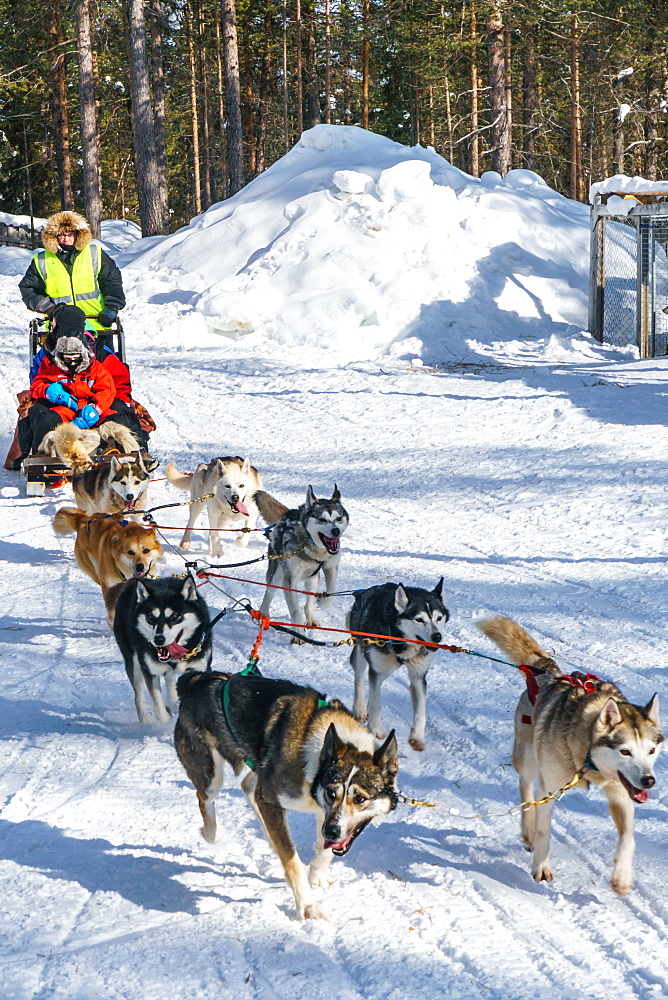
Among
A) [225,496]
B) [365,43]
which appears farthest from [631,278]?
[365,43]

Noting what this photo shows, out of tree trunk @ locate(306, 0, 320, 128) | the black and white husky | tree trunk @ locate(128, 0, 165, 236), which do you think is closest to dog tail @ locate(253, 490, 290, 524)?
the black and white husky

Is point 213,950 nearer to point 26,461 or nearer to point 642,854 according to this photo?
point 642,854

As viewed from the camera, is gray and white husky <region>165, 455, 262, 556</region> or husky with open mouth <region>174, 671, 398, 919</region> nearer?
husky with open mouth <region>174, 671, 398, 919</region>

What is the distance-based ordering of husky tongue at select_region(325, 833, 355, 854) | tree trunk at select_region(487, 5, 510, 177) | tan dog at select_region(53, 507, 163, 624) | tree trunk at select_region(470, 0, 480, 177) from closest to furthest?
1. husky tongue at select_region(325, 833, 355, 854)
2. tan dog at select_region(53, 507, 163, 624)
3. tree trunk at select_region(487, 5, 510, 177)
4. tree trunk at select_region(470, 0, 480, 177)

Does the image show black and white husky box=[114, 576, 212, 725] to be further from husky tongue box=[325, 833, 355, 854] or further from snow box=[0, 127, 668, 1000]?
husky tongue box=[325, 833, 355, 854]

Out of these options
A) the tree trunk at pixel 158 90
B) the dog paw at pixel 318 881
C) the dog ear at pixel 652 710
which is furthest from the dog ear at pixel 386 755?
the tree trunk at pixel 158 90

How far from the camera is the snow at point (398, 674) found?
286 centimetres

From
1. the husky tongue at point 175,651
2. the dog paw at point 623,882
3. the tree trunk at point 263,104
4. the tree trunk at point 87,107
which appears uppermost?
the tree trunk at point 263,104

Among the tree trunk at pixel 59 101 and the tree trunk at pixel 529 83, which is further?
the tree trunk at pixel 59 101

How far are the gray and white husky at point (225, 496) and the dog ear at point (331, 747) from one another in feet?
13.5

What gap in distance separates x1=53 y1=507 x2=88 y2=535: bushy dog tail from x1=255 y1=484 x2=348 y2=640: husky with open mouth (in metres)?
1.36

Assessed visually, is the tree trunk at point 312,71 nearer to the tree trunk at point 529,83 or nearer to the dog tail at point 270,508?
the tree trunk at point 529,83

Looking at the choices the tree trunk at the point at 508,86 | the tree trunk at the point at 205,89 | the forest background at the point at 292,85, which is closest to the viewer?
the tree trunk at the point at 508,86

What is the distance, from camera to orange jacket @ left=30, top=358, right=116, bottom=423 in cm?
885
